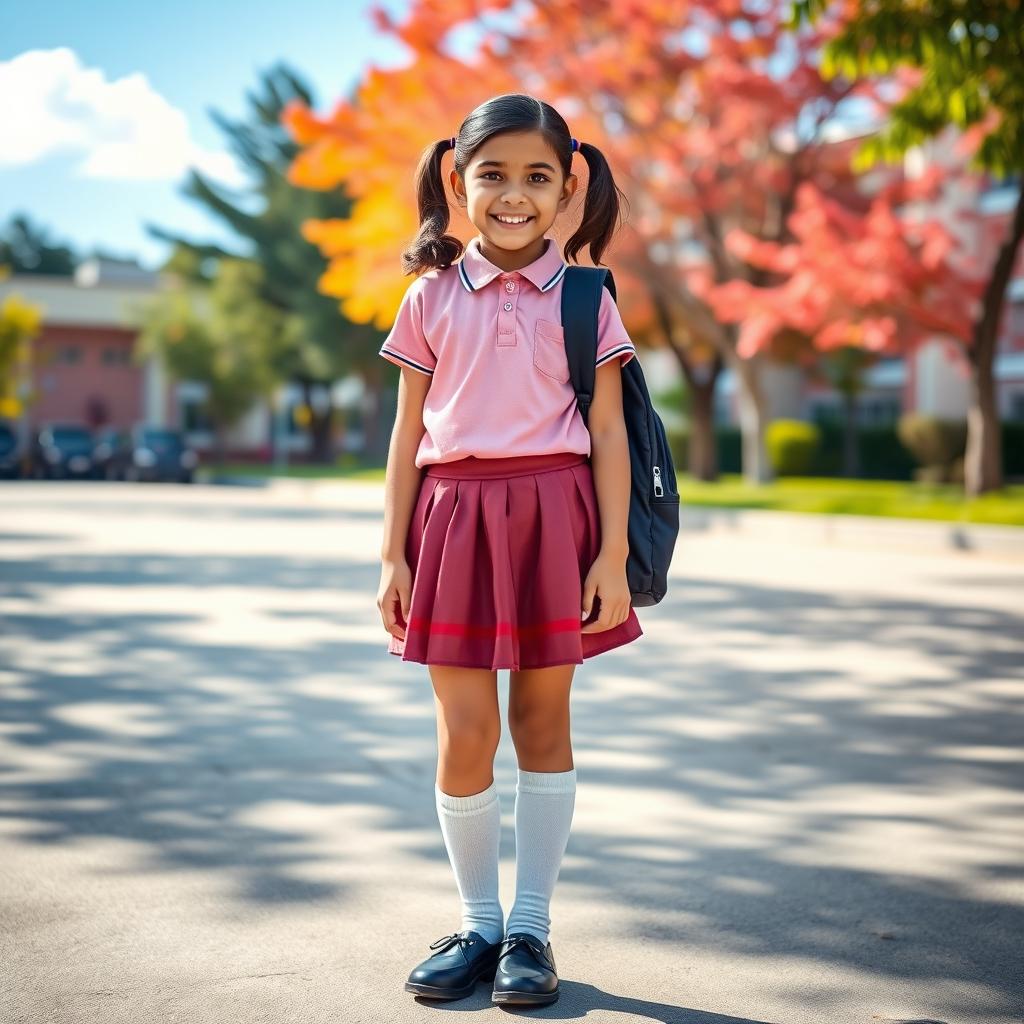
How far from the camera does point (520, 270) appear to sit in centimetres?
277

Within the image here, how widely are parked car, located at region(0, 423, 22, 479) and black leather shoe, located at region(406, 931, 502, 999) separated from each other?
35375mm

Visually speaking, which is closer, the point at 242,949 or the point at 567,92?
the point at 242,949

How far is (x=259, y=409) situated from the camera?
2104 inches

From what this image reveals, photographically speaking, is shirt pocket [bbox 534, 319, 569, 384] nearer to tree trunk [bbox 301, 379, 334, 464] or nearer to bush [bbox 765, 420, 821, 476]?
bush [bbox 765, 420, 821, 476]

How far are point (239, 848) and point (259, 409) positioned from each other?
5084 centimetres

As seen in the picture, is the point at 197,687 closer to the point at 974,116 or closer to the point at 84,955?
the point at 84,955

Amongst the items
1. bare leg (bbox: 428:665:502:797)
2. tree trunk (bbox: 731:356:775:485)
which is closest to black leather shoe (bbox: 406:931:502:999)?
bare leg (bbox: 428:665:502:797)

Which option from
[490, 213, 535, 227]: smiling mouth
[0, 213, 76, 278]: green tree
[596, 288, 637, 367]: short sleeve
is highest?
[0, 213, 76, 278]: green tree

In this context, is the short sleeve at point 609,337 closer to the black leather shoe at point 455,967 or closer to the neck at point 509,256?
the neck at point 509,256

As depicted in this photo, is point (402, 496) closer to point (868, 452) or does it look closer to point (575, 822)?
point (575, 822)

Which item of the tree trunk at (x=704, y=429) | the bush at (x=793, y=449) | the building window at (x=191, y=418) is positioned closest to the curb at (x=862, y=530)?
the tree trunk at (x=704, y=429)

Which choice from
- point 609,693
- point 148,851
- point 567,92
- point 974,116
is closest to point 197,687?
point 609,693

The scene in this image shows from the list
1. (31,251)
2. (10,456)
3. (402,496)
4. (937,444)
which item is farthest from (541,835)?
(31,251)

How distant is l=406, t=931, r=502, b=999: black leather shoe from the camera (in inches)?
104
